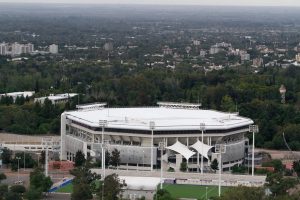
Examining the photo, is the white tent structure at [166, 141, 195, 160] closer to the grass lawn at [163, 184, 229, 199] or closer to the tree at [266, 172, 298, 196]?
the grass lawn at [163, 184, 229, 199]

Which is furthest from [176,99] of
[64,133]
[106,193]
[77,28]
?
[77,28]

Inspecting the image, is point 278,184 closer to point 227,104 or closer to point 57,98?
point 227,104

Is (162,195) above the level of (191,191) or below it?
above

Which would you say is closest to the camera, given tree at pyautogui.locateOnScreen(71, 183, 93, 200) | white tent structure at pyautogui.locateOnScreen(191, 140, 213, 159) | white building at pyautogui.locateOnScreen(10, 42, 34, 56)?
tree at pyautogui.locateOnScreen(71, 183, 93, 200)

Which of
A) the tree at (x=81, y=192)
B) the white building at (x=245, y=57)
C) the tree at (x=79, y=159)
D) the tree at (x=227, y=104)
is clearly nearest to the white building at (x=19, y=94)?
the tree at (x=227, y=104)

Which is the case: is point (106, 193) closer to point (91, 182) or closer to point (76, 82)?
point (91, 182)

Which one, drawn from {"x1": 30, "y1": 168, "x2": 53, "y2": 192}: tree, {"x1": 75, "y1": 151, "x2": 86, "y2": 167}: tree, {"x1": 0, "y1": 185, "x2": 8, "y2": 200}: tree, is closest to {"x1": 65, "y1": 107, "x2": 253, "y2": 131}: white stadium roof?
{"x1": 75, "y1": 151, "x2": 86, "y2": 167}: tree

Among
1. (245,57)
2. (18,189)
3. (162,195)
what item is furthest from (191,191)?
(245,57)
